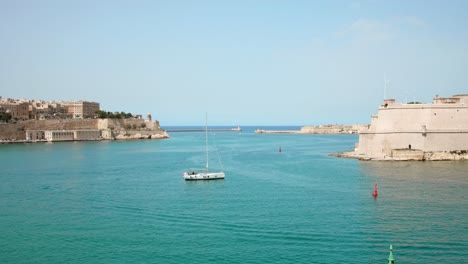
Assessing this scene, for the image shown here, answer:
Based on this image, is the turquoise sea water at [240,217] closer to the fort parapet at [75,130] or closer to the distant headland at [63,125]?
the fort parapet at [75,130]

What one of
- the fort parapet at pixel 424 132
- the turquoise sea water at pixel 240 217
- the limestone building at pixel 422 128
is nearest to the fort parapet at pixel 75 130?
the turquoise sea water at pixel 240 217

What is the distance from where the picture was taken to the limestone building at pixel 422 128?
3203cm

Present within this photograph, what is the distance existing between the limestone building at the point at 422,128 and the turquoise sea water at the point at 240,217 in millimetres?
4890

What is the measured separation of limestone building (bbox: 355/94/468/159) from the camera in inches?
1261

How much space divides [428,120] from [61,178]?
76.6 ft

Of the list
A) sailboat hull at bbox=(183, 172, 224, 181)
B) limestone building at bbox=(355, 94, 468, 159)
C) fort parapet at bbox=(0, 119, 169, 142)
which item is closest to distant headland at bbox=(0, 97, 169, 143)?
fort parapet at bbox=(0, 119, 169, 142)

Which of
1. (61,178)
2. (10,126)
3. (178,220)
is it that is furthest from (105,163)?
(10,126)

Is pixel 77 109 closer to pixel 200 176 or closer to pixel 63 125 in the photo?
pixel 63 125

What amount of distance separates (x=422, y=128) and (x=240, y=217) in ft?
67.6

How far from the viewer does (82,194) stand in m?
20.9

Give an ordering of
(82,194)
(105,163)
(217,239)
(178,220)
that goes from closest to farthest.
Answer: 1. (217,239)
2. (178,220)
3. (82,194)
4. (105,163)

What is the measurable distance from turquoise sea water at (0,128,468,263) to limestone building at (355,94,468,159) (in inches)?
193

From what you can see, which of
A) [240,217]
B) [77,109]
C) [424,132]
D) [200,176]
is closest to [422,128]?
[424,132]

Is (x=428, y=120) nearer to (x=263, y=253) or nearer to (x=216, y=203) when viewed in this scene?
(x=216, y=203)
